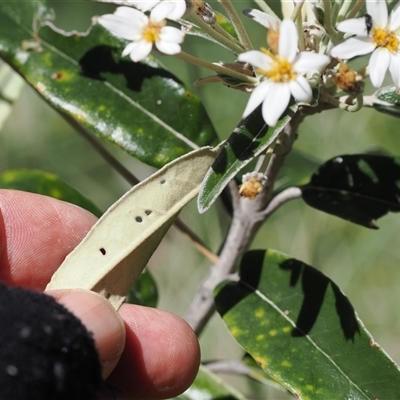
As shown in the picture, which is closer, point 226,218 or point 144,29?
point 144,29

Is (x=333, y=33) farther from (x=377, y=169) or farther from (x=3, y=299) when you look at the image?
(x=3, y=299)

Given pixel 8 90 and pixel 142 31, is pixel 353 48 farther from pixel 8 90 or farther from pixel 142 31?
pixel 8 90

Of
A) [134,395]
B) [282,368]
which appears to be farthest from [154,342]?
[282,368]

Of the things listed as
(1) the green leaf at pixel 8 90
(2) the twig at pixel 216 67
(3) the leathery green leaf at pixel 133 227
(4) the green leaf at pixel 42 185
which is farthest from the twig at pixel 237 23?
(1) the green leaf at pixel 8 90

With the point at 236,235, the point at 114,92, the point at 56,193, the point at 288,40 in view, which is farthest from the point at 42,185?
the point at 288,40

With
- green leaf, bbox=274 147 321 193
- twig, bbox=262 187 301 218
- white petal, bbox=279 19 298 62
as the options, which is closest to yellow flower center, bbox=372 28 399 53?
white petal, bbox=279 19 298 62

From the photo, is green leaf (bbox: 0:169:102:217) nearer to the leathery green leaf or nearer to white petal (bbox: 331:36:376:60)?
the leathery green leaf

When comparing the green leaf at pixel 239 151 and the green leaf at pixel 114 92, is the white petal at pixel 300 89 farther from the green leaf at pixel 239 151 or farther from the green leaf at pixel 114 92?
the green leaf at pixel 114 92
